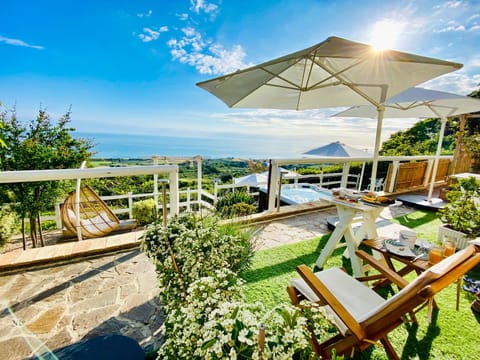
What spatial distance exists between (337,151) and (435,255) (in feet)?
13.9

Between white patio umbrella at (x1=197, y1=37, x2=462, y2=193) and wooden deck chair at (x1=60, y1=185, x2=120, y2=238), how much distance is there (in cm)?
312

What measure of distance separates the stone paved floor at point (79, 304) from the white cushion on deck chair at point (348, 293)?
1186 mm

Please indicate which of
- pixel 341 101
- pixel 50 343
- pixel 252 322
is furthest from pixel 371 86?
pixel 50 343

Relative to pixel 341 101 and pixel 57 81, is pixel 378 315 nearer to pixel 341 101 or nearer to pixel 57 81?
pixel 341 101

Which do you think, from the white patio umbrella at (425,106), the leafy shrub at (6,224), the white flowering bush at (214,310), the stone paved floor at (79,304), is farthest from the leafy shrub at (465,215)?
the leafy shrub at (6,224)

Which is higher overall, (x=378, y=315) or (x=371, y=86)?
(x=371, y=86)

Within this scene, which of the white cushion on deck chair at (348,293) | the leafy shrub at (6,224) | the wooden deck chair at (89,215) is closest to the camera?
the white cushion on deck chair at (348,293)

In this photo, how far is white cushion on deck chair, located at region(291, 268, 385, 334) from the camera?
4.97ft

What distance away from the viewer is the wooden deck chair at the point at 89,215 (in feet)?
12.7

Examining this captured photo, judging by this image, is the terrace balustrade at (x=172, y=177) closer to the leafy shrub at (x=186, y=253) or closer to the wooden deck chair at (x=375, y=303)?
the leafy shrub at (x=186, y=253)

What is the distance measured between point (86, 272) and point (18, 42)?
14.9 meters

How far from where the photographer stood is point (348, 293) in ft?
5.45

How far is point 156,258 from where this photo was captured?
176 centimetres

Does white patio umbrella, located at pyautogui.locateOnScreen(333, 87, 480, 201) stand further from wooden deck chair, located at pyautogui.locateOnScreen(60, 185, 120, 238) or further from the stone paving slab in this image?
wooden deck chair, located at pyautogui.locateOnScreen(60, 185, 120, 238)
